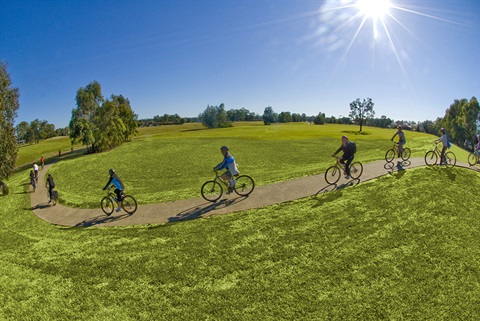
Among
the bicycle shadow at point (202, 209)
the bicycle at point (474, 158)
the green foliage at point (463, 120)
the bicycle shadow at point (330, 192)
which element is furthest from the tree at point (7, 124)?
the green foliage at point (463, 120)

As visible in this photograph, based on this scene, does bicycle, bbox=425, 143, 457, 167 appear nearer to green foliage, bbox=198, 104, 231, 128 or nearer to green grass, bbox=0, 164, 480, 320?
green grass, bbox=0, 164, 480, 320

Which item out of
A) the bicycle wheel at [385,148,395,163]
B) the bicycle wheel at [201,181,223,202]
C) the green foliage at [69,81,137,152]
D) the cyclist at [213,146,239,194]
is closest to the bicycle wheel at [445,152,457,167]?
the bicycle wheel at [385,148,395,163]

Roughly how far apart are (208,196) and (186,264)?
5.26 meters

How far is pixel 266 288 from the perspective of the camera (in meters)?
5.54

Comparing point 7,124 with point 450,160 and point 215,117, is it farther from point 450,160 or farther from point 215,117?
point 215,117

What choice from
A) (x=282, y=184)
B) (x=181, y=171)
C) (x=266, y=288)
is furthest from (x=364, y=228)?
(x=181, y=171)

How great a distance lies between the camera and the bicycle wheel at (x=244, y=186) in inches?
454

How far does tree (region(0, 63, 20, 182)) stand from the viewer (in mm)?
20891

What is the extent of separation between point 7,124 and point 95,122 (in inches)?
1143

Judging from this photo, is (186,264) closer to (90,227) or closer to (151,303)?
(151,303)

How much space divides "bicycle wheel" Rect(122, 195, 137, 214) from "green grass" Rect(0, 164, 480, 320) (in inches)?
63.2

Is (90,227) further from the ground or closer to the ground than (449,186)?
closer to the ground

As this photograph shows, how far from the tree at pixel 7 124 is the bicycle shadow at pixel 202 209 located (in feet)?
71.6

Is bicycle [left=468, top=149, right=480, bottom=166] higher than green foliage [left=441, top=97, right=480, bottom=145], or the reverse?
green foliage [left=441, top=97, right=480, bottom=145]
